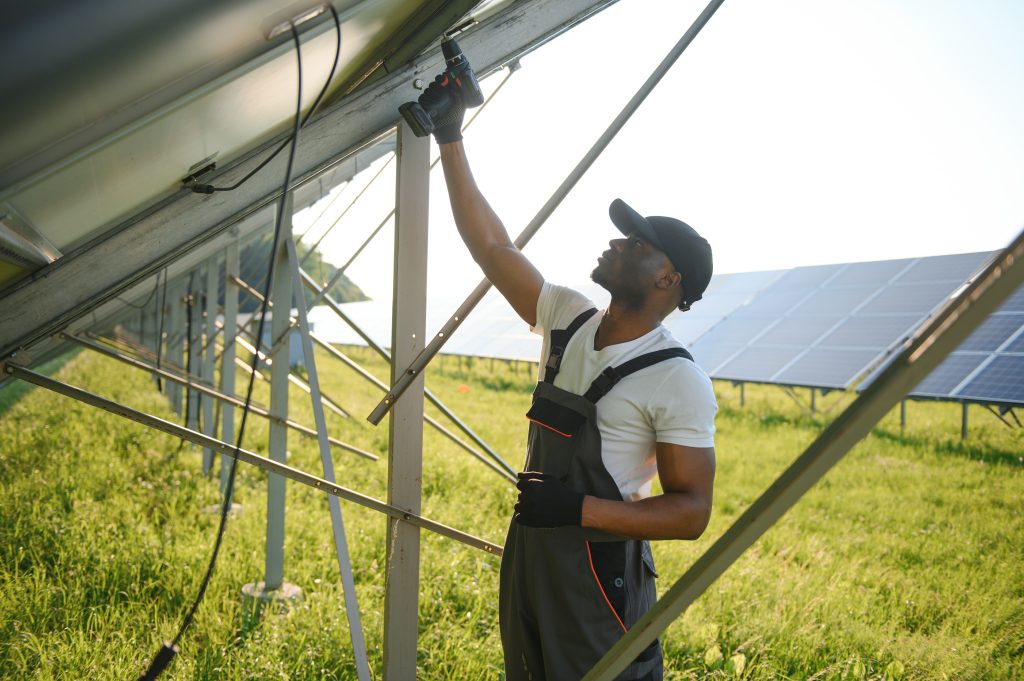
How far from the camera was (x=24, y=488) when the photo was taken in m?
4.65

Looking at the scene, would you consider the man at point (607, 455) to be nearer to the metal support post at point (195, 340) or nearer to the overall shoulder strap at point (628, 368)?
the overall shoulder strap at point (628, 368)

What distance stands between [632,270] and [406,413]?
760 millimetres

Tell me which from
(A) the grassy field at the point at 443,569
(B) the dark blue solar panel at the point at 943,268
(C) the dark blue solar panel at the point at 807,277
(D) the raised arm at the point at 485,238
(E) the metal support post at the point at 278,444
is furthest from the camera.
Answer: (C) the dark blue solar panel at the point at 807,277

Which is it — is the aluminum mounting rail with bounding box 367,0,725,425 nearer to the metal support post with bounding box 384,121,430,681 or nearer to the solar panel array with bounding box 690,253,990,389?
the metal support post with bounding box 384,121,430,681

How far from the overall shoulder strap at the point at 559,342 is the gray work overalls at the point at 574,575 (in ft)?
0.23

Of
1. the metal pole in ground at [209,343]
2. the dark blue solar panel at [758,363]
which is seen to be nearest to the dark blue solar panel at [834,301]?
the dark blue solar panel at [758,363]

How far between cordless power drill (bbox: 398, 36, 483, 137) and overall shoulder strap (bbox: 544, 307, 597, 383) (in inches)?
25.6

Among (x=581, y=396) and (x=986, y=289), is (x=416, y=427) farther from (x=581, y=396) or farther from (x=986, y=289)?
(x=986, y=289)

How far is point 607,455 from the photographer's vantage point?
181 cm

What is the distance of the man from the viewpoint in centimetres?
169

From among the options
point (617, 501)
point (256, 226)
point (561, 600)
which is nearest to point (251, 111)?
point (617, 501)

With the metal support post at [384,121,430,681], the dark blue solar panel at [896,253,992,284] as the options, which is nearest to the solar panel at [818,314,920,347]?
the dark blue solar panel at [896,253,992,284]

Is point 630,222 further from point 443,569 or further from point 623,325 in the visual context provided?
point 443,569

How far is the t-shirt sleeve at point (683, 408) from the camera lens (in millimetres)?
1711
